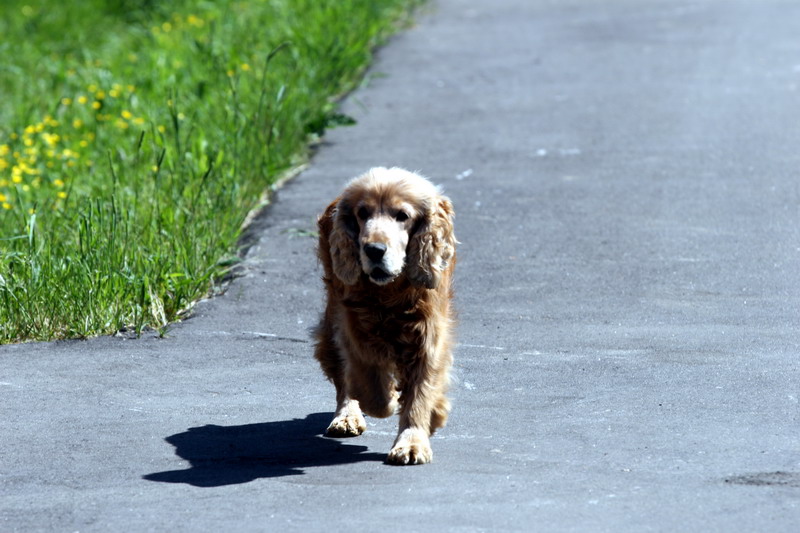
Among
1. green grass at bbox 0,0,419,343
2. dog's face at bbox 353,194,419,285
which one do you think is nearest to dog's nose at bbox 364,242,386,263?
dog's face at bbox 353,194,419,285

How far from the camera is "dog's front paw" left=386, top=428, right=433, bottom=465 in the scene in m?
5.28

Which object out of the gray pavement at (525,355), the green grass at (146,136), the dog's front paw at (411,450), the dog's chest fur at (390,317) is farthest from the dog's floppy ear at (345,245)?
the green grass at (146,136)

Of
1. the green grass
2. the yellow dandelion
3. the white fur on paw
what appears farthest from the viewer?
the yellow dandelion

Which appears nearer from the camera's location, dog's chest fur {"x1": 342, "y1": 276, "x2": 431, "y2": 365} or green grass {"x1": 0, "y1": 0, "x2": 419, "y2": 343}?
dog's chest fur {"x1": 342, "y1": 276, "x2": 431, "y2": 365}

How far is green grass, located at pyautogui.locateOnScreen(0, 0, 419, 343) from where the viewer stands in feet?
24.8

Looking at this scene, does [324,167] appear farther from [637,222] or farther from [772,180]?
[772,180]

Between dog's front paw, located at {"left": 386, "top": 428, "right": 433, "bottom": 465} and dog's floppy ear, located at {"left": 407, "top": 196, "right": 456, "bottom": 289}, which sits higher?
dog's floppy ear, located at {"left": 407, "top": 196, "right": 456, "bottom": 289}

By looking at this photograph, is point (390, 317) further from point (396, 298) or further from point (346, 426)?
point (346, 426)

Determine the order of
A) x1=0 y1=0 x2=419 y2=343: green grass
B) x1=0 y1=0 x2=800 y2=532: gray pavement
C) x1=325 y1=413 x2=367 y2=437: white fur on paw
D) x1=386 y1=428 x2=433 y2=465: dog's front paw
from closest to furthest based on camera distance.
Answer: x1=0 y1=0 x2=800 y2=532: gray pavement < x1=386 y1=428 x2=433 y2=465: dog's front paw < x1=325 y1=413 x2=367 y2=437: white fur on paw < x1=0 y1=0 x2=419 y2=343: green grass

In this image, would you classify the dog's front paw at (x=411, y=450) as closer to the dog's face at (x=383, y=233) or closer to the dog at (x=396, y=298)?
the dog at (x=396, y=298)

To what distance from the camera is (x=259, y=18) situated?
14773 mm

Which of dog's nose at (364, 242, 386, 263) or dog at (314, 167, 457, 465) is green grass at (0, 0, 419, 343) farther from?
dog's nose at (364, 242, 386, 263)

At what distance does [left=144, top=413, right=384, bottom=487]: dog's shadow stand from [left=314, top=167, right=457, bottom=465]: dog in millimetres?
180

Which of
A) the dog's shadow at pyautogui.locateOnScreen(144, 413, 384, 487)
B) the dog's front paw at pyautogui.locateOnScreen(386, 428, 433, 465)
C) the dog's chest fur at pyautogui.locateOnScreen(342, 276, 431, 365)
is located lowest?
the dog's shadow at pyautogui.locateOnScreen(144, 413, 384, 487)
